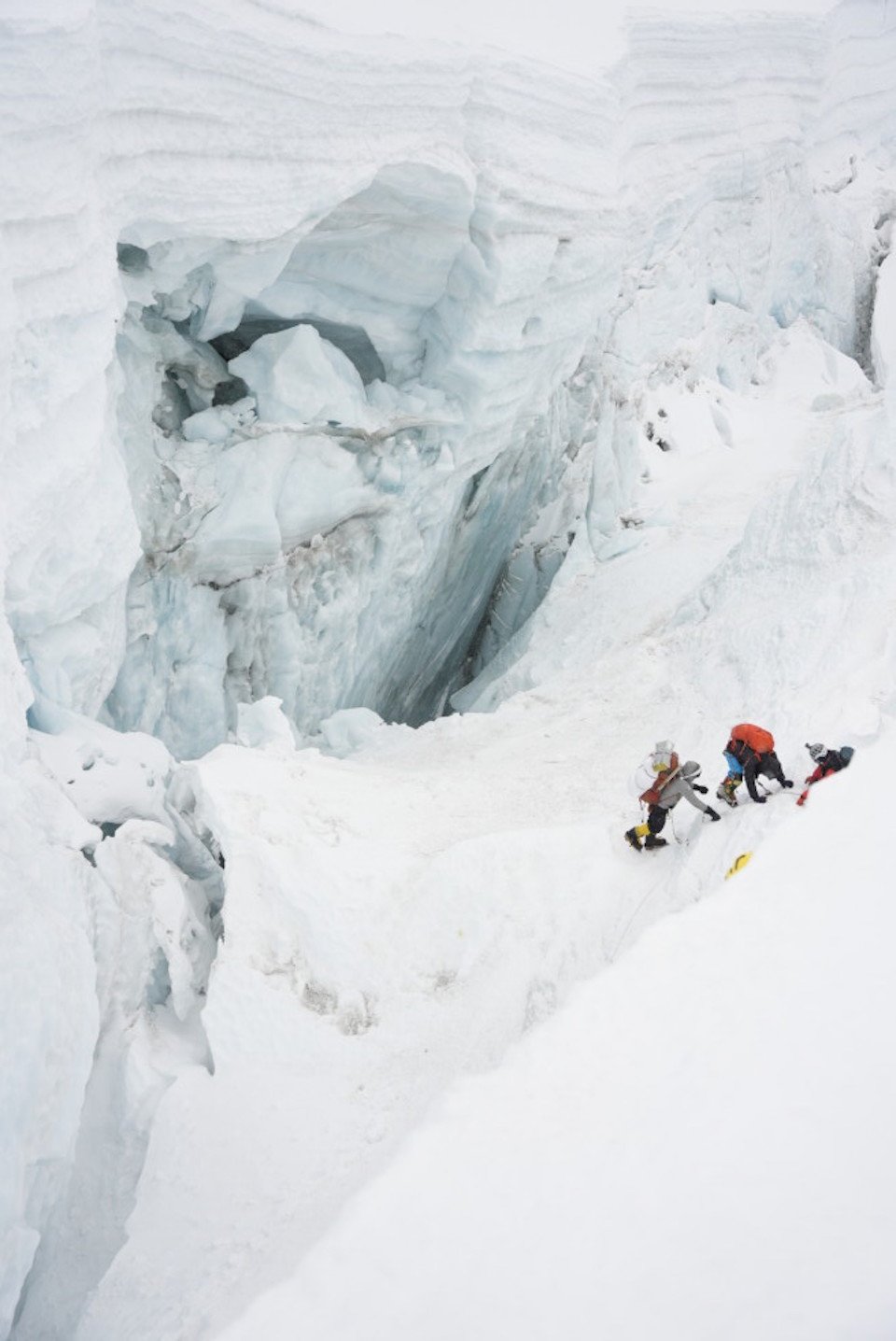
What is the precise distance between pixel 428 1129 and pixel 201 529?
23.0ft

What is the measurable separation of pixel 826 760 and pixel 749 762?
1.32ft

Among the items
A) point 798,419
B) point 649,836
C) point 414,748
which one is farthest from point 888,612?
point 798,419

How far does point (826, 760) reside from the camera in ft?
17.1

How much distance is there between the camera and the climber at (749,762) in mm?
5309

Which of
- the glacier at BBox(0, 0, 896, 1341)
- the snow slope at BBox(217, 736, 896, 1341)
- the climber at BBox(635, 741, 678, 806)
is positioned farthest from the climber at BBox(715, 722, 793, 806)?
the snow slope at BBox(217, 736, 896, 1341)

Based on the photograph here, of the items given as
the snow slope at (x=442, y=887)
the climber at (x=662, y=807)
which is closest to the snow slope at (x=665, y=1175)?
the snow slope at (x=442, y=887)

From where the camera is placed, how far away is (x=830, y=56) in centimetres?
1731

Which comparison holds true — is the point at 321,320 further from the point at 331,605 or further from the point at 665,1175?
the point at 665,1175

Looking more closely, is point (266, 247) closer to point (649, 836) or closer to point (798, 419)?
point (649, 836)

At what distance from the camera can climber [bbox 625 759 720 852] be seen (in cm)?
539

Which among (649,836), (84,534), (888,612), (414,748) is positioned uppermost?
(888,612)

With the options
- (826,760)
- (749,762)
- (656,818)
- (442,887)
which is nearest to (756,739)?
(749,762)

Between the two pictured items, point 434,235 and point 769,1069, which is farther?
point 434,235

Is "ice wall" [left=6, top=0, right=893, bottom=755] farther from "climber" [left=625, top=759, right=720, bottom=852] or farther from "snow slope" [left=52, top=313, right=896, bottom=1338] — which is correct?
"climber" [left=625, top=759, right=720, bottom=852]
